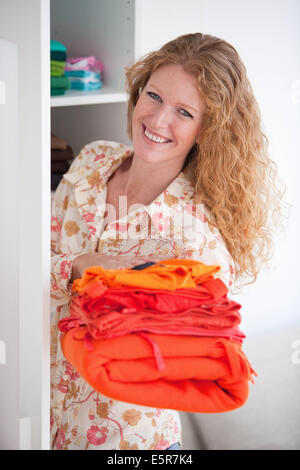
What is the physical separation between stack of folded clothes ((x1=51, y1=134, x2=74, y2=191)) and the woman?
31 cm

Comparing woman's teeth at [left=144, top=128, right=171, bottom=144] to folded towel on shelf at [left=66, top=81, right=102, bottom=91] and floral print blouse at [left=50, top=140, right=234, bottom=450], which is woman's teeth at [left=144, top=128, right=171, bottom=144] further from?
folded towel on shelf at [left=66, top=81, right=102, bottom=91]

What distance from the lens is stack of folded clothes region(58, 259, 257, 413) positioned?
791mm

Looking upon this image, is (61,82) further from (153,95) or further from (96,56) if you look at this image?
(153,95)

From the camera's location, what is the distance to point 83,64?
5.30ft

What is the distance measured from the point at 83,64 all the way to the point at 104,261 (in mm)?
867

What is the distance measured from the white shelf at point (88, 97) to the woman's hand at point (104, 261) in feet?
1.92

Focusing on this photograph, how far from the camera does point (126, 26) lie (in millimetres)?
1471

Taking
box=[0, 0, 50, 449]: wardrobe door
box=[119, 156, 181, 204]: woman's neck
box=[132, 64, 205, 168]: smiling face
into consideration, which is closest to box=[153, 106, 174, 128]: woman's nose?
box=[132, 64, 205, 168]: smiling face

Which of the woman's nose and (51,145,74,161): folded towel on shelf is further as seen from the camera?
(51,145,74,161): folded towel on shelf

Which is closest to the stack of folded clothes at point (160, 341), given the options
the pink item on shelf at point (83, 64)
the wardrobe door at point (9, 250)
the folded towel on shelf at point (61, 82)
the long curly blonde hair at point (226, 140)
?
the wardrobe door at point (9, 250)

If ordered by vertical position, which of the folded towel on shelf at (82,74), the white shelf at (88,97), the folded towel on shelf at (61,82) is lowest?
the white shelf at (88,97)

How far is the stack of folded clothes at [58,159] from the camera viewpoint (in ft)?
5.28

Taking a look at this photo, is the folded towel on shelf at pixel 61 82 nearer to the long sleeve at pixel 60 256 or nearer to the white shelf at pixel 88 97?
the white shelf at pixel 88 97

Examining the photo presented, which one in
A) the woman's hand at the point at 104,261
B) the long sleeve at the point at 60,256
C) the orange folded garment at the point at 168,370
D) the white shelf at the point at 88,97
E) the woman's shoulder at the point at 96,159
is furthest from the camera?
the white shelf at the point at 88,97
